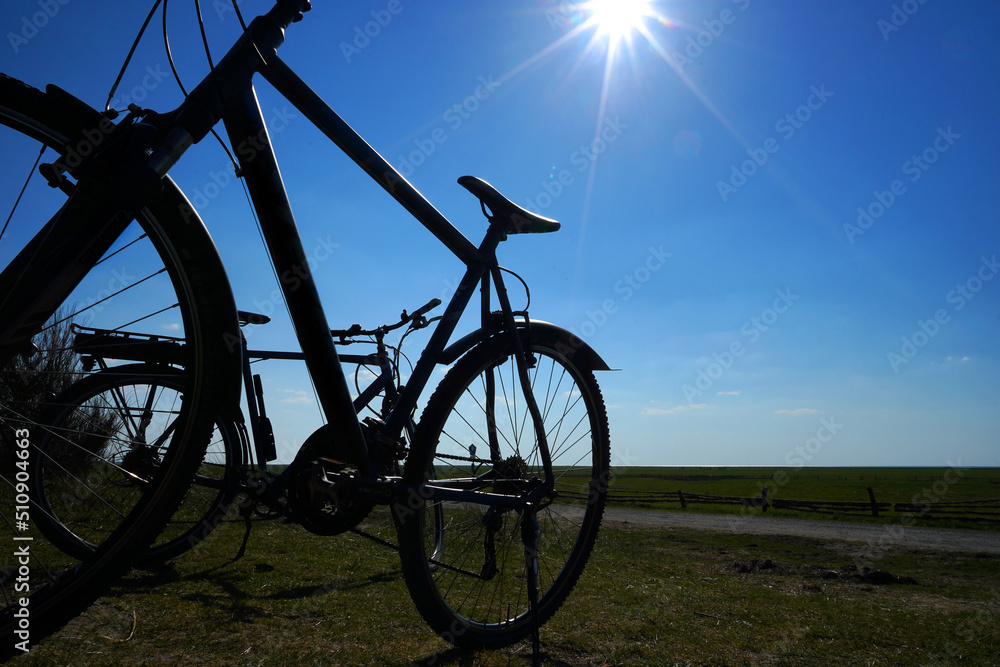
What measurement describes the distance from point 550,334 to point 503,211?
25.2 inches

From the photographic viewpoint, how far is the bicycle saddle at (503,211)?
249 cm

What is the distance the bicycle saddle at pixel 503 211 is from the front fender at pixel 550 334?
18.5 inches

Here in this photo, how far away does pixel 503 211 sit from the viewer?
257cm

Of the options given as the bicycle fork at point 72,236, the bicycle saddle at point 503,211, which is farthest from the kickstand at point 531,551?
the bicycle fork at point 72,236

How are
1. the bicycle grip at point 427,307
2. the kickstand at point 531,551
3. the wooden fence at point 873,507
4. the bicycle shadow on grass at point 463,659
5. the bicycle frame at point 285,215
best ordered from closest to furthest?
the bicycle frame at point 285,215 → the bicycle shadow on grass at point 463,659 → the kickstand at point 531,551 → the bicycle grip at point 427,307 → the wooden fence at point 873,507

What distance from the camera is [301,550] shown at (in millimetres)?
3963

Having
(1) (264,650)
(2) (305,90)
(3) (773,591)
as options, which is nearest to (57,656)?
(1) (264,650)

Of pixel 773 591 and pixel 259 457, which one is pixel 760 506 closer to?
pixel 773 591

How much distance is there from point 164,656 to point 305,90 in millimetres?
2058

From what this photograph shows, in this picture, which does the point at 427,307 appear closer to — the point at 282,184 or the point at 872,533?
the point at 282,184

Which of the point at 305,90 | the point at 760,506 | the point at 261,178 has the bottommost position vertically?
the point at 760,506

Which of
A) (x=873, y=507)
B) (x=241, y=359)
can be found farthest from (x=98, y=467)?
(x=873, y=507)

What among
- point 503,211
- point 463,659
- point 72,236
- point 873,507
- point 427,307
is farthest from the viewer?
point 873,507

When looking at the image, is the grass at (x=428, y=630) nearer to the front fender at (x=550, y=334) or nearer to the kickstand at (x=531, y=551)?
the kickstand at (x=531, y=551)
